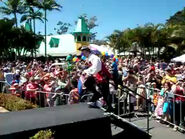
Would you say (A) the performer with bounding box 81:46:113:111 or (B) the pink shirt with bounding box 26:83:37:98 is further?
(B) the pink shirt with bounding box 26:83:37:98

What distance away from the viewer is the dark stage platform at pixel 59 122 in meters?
6.06

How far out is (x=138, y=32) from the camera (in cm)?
4466

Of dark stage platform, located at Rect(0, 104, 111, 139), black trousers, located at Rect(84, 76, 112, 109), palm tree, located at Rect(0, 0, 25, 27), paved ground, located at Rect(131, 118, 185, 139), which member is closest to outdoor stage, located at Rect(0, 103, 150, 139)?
dark stage platform, located at Rect(0, 104, 111, 139)

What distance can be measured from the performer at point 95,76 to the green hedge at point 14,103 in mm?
2943

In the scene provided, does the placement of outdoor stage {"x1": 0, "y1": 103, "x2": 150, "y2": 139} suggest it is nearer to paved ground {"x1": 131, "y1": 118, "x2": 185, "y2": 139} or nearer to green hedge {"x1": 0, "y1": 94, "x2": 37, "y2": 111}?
paved ground {"x1": 131, "y1": 118, "x2": 185, "y2": 139}

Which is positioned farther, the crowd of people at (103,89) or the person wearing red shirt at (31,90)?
the person wearing red shirt at (31,90)

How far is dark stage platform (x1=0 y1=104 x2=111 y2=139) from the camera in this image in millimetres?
6062

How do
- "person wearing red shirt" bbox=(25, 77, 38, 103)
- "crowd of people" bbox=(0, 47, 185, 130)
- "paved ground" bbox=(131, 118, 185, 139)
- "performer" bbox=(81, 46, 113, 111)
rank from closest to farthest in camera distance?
"performer" bbox=(81, 46, 113, 111)
"crowd of people" bbox=(0, 47, 185, 130)
"paved ground" bbox=(131, 118, 185, 139)
"person wearing red shirt" bbox=(25, 77, 38, 103)

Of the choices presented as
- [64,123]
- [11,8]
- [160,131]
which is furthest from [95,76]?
[11,8]

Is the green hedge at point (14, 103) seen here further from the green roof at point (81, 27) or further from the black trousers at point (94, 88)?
the green roof at point (81, 27)

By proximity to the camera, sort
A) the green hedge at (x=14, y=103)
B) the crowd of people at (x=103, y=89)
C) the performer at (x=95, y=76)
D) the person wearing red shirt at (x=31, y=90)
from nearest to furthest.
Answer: the performer at (x=95, y=76) < the crowd of people at (x=103, y=89) < the green hedge at (x=14, y=103) < the person wearing red shirt at (x=31, y=90)

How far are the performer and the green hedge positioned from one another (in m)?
2.94

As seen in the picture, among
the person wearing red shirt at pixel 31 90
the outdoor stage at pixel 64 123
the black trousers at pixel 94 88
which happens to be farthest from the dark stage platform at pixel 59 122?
the person wearing red shirt at pixel 31 90

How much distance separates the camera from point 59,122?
644cm
